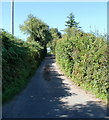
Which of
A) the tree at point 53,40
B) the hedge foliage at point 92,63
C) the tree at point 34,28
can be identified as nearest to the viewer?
the hedge foliage at point 92,63

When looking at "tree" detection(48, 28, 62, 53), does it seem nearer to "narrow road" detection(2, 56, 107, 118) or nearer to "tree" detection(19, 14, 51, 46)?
"tree" detection(19, 14, 51, 46)

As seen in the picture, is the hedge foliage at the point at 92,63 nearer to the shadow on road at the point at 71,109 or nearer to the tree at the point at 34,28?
the shadow on road at the point at 71,109

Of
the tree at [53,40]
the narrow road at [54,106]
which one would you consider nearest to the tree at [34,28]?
the tree at [53,40]

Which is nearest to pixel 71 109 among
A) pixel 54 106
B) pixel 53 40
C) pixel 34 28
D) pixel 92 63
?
pixel 54 106

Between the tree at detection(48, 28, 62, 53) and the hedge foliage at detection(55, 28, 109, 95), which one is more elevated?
the tree at detection(48, 28, 62, 53)

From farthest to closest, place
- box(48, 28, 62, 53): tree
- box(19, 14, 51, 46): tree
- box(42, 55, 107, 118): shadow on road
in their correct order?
1. box(48, 28, 62, 53): tree
2. box(19, 14, 51, 46): tree
3. box(42, 55, 107, 118): shadow on road

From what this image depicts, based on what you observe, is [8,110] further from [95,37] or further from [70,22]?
[70,22]

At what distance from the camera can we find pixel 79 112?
206 inches

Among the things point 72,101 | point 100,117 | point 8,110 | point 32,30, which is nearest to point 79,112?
point 100,117

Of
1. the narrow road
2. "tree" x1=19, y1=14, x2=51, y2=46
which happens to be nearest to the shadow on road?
→ the narrow road

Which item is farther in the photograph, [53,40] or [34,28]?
[53,40]

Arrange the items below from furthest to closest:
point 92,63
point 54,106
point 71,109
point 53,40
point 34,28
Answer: point 53,40 → point 34,28 → point 92,63 → point 54,106 → point 71,109

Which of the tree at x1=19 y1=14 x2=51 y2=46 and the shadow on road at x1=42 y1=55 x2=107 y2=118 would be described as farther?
the tree at x1=19 y1=14 x2=51 y2=46

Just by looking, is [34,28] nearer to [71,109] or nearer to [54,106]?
[54,106]
